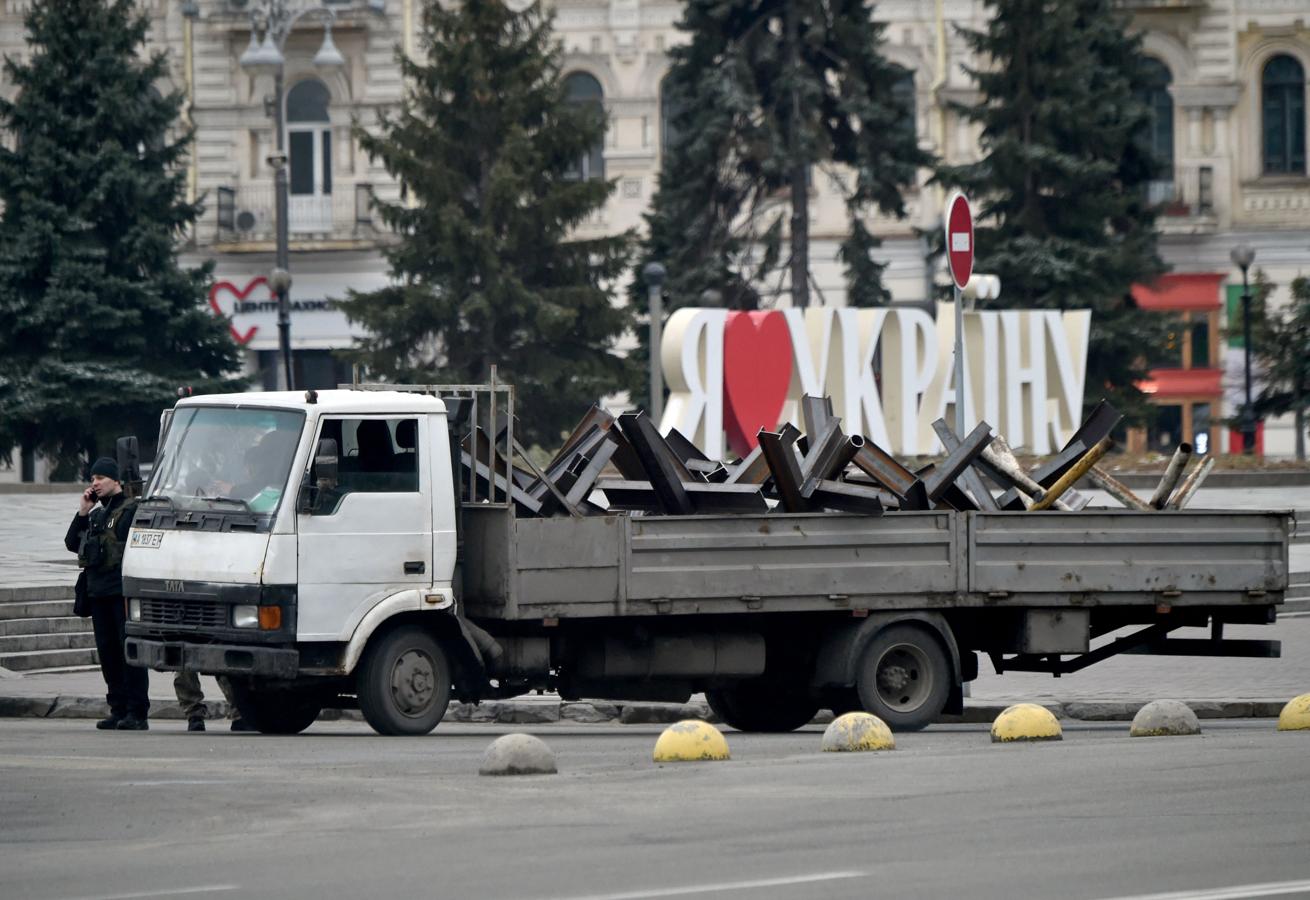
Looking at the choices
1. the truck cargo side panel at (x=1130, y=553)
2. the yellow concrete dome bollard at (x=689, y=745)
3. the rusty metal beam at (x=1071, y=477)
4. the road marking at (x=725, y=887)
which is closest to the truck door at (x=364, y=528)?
the yellow concrete dome bollard at (x=689, y=745)

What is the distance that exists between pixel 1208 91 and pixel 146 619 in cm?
4125

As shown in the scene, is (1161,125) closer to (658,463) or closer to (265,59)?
(265,59)

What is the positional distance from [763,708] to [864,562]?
5.49ft

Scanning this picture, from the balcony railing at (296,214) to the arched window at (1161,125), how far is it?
17021 millimetres

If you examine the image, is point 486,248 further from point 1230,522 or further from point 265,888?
point 265,888

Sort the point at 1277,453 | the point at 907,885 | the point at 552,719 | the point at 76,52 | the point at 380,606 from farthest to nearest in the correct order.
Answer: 1. the point at 1277,453
2. the point at 76,52
3. the point at 552,719
4. the point at 380,606
5. the point at 907,885

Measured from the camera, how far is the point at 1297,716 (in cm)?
1480

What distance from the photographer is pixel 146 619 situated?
1512 centimetres

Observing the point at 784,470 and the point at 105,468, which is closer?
the point at 784,470

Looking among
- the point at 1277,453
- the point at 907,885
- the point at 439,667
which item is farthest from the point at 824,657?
the point at 1277,453

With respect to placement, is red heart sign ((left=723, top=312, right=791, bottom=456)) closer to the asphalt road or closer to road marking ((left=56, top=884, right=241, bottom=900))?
the asphalt road

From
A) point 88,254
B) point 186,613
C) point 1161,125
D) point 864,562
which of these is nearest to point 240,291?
point 88,254

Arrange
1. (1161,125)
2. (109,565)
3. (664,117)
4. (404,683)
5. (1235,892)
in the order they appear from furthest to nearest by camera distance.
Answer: (1161,125) < (664,117) < (109,565) < (404,683) < (1235,892)

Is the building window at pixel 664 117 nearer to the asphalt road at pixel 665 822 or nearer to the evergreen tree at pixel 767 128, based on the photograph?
the evergreen tree at pixel 767 128
